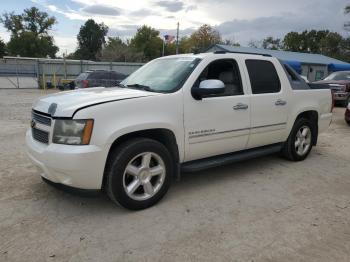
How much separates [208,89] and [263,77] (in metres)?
1.47

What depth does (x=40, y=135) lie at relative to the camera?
12.1ft

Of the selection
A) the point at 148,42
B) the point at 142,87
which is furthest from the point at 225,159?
the point at 148,42

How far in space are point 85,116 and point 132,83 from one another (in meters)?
1.52

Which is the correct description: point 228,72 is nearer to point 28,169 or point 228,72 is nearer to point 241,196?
point 241,196

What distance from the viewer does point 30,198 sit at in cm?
405

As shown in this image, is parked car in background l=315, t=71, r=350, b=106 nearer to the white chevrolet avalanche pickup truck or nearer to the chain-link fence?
the white chevrolet avalanche pickup truck

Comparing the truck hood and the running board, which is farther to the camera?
the running board

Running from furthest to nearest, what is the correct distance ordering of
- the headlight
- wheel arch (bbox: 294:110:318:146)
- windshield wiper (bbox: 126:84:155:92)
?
wheel arch (bbox: 294:110:318:146), windshield wiper (bbox: 126:84:155:92), the headlight

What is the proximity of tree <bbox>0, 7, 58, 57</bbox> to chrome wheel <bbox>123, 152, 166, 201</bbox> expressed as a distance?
78.1 m

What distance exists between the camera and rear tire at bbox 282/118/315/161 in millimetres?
5621

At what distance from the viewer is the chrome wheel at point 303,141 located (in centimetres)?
577

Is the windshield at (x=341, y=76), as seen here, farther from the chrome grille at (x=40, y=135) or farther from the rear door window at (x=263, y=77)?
the chrome grille at (x=40, y=135)

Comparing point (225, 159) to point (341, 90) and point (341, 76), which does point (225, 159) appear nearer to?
point (341, 90)

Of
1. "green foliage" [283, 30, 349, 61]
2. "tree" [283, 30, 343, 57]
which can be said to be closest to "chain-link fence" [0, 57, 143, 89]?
"green foliage" [283, 30, 349, 61]
